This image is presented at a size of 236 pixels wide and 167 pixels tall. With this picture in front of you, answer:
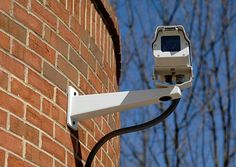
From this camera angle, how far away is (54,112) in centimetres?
275

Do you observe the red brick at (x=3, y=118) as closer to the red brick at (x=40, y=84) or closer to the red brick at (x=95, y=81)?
the red brick at (x=40, y=84)

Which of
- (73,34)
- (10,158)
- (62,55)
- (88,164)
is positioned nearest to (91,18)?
(73,34)

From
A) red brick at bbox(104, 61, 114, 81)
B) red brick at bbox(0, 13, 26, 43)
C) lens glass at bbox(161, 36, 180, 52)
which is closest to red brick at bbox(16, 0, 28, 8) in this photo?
red brick at bbox(0, 13, 26, 43)

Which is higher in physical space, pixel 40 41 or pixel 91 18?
pixel 91 18

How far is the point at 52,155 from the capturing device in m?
2.65

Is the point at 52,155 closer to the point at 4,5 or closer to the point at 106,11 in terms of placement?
the point at 4,5

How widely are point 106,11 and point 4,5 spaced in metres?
1.24

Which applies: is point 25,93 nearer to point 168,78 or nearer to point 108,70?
point 168,78

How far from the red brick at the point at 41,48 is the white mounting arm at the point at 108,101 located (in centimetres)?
20

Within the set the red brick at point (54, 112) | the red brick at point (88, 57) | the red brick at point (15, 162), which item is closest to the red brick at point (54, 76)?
the red brick at point (54, 112)

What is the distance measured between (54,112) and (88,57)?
59 centimetres

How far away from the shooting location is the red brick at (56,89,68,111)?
282cm

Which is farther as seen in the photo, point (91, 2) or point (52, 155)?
point (91, 2)

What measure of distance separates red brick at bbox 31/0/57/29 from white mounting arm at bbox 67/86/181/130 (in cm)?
31
